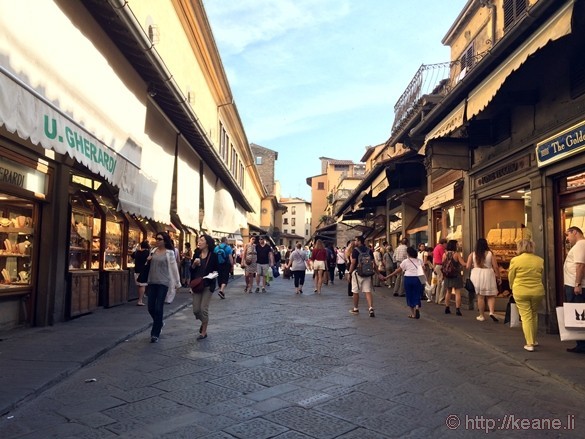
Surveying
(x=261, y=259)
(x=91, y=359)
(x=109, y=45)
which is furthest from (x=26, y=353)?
(x=261, y=259)

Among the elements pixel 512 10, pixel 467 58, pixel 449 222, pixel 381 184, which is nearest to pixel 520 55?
pixel 512 10

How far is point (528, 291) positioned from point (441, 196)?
259 inches

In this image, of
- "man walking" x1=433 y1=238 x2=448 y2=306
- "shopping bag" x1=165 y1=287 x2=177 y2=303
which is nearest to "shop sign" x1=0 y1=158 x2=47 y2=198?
"shopping bag" x1=165 y1=287 x2=177 y2=303

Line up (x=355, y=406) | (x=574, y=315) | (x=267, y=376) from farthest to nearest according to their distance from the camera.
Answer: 1. (x=574, y=315)
2. (x=267, y=376)
3. (x=355, y=406)

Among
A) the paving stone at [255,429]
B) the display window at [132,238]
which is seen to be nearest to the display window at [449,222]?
the display window at [132,238]

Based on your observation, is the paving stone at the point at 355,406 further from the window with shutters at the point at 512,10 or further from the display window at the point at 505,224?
the window with shutters at the point at 512,10

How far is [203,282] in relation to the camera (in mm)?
7375

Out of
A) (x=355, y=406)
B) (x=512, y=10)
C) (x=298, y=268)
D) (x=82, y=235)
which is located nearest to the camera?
(x=355, y=406)

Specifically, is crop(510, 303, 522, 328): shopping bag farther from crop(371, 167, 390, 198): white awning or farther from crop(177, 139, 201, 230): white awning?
crop(177, 139, 201, 230): white awning

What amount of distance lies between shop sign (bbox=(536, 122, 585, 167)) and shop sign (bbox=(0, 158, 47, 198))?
26.8ft

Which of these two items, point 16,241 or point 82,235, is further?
point 82,235

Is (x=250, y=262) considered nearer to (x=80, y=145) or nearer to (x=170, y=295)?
(x=170, y=295)

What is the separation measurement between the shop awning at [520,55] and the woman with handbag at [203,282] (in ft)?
15.5

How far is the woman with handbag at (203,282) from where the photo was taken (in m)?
7.41
